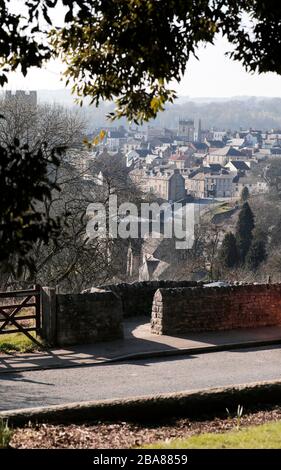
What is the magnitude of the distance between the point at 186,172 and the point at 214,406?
17013 cm

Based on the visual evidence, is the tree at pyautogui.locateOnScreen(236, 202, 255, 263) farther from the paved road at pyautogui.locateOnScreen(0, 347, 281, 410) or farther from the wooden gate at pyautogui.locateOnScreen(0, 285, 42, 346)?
the paved road at pyautogui.locateOnScreen(0, 347, 281, 410)

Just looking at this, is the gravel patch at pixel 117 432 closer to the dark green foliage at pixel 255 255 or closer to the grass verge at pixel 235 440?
the grass verge at pixel 235 440

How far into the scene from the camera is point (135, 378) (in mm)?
15602

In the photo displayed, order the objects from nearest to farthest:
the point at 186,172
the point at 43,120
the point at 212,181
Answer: the point at 43,120 < the point at 212,181 < the point at 186,172

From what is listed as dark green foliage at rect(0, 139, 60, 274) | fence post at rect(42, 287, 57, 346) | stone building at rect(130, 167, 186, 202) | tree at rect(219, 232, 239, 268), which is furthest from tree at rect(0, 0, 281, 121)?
stone building at rect(130, 167, 186, 202)

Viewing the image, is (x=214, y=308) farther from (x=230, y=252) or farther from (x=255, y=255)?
(x=255, y=255)

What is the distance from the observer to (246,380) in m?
15.5

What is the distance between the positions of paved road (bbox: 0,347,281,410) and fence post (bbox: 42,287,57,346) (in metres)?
1.87

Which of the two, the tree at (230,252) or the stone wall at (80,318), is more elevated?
the stone wall at (80,318)

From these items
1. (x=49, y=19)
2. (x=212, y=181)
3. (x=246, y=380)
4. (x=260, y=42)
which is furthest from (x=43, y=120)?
(x=212, y=181)

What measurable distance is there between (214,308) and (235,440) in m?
11.0

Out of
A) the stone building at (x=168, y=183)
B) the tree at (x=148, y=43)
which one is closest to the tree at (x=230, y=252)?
the tree at (x=148, y=43)

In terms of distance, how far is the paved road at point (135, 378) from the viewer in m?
Answer: 14.1
